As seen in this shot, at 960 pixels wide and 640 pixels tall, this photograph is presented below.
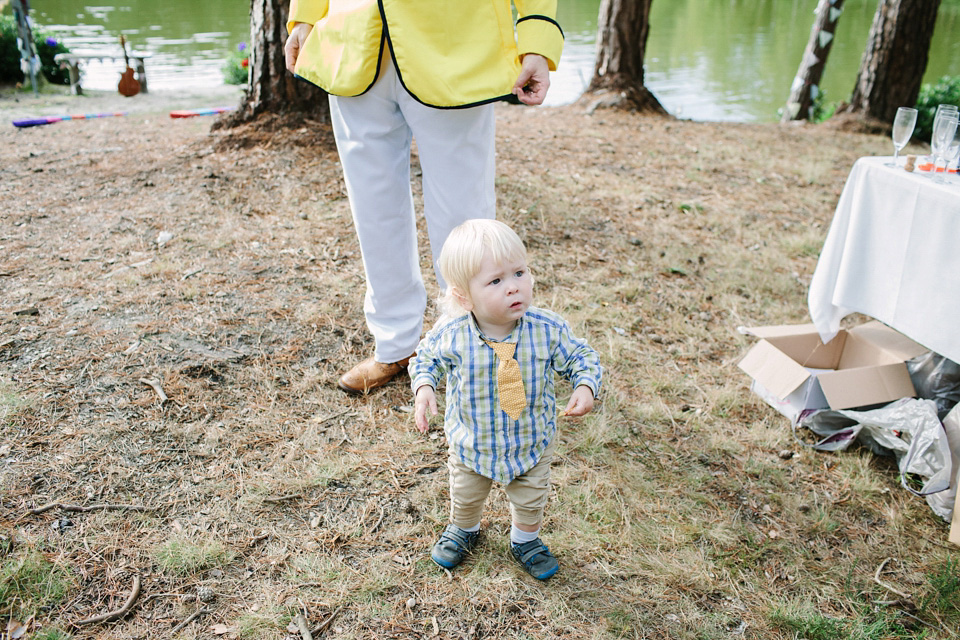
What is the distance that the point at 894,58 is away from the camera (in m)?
6.87

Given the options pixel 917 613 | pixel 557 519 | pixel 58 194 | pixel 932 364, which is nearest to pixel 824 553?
pixel 917 613

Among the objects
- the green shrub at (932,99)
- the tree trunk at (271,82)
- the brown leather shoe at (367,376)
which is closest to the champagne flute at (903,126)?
the brown leather shoe at (367,376)

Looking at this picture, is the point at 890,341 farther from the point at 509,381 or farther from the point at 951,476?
the point at 509,381

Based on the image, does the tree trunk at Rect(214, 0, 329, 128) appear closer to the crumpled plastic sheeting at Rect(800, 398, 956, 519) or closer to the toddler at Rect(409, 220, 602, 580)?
the toddler at Rect(409, 220, 602, 580)

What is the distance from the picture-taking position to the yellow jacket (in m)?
1.94

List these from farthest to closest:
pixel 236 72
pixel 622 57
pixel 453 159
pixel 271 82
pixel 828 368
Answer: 1. pixel 236 72
2. pixel 622 57
3. pixel 271 82
4. pixel 828 368
5. pixel 453 159

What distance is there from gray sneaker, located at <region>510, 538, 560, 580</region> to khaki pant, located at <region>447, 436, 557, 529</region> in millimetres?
91

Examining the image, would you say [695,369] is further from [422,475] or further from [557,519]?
[422,475]

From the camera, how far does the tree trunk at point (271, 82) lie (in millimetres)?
4293

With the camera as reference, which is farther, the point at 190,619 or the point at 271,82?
the point at 271,82

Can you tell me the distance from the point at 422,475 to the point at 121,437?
1036mm

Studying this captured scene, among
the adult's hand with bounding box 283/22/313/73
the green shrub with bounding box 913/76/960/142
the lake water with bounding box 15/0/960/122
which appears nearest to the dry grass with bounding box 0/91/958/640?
the adult's hand with bounding box 283/22/313/73

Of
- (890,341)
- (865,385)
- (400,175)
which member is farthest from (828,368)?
(400,175)

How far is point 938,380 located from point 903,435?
34cm
